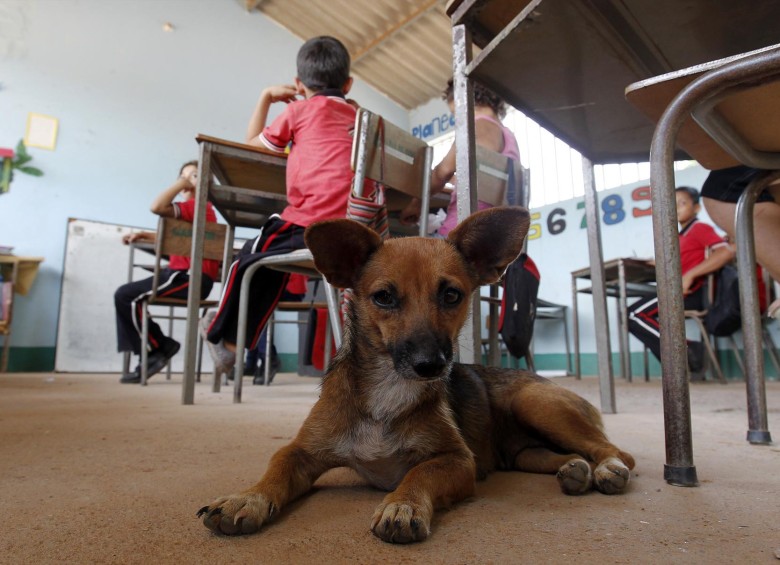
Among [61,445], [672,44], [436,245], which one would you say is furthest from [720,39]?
[61,445]

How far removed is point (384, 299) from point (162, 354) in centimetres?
403

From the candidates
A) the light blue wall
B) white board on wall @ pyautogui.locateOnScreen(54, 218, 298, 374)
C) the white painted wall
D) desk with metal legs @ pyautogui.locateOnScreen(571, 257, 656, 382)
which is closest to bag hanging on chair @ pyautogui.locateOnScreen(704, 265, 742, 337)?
desk with metal legs @ pyautogui.locateOnScreen(571, 257, 656, 382)

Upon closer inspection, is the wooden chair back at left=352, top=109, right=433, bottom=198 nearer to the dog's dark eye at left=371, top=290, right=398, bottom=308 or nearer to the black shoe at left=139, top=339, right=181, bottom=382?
the dog's dark eye at left=371, top=290, right=398, bottom=308

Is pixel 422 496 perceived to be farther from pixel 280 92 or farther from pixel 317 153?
pixel 280 92

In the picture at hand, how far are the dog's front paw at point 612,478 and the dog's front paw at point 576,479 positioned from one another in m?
0.02

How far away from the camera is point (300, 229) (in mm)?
2379

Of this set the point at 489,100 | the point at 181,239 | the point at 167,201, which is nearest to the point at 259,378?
the point at 181,239

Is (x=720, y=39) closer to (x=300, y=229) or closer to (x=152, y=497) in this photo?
(x=300, y=229)

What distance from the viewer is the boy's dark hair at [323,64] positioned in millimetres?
2561

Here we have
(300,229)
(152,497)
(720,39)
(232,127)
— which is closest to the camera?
(152,497)

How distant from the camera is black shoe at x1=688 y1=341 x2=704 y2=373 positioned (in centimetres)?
464

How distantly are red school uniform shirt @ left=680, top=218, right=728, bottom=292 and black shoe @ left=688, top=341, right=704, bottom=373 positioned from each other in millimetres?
483

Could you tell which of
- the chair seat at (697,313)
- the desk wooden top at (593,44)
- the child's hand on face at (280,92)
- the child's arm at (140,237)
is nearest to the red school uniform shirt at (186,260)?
the child's arm at (140,237)

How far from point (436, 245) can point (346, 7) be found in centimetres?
872
